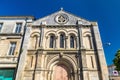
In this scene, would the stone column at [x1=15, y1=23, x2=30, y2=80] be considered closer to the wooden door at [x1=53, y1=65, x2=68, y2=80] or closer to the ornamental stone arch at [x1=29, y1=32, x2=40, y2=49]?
the ornamental stone arch at [x1=29, y1=32, x2=40, y2=49]

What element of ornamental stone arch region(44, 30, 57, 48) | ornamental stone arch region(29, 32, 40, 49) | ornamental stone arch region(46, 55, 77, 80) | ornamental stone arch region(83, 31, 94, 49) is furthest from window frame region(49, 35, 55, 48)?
ornamental stone arch region(83, 31, 94, 49)

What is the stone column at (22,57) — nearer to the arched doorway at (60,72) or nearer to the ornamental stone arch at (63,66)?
the ornamental stone arch at (63,66)

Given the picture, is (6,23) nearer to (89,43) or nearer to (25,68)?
(25,68)

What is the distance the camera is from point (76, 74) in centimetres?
1597

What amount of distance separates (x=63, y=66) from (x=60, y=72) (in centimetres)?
96

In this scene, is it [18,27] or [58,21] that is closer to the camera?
[58,21]

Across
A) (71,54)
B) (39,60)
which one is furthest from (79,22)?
(39,60)

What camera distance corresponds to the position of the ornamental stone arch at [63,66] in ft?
53.1

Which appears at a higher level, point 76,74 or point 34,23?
point 34,23


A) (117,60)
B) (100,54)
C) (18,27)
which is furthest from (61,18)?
(117,60)

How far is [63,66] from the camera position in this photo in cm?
1717

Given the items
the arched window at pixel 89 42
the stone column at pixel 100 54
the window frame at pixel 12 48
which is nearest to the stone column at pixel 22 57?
the window frame at pixel 12 48

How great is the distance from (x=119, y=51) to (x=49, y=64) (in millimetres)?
8952

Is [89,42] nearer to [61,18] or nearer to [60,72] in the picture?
[60,72]
